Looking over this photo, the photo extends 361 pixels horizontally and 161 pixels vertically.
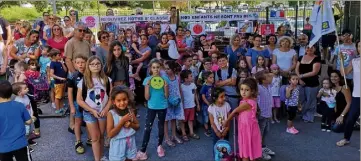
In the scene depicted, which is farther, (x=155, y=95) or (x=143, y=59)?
(x=143, y=59)

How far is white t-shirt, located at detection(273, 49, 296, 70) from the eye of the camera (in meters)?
6.55

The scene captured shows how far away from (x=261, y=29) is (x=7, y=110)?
296 inches

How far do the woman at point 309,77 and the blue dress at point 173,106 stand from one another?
226 centimetres

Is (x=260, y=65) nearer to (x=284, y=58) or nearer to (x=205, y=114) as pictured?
(x=284, y=58)

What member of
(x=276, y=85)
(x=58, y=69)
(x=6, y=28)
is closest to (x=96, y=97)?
(x=58, y=69)

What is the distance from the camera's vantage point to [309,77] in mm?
6402

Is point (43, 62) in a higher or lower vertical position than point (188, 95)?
higher

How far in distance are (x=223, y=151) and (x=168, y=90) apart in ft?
3.73

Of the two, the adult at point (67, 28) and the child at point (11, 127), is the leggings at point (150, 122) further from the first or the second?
the adult at point (67, 28)

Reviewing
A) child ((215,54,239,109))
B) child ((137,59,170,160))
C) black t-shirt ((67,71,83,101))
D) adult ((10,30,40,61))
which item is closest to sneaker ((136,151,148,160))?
child ((137,59,170,160))

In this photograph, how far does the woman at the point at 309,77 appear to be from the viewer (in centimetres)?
635

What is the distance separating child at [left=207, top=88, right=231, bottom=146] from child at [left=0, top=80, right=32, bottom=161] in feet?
6.87

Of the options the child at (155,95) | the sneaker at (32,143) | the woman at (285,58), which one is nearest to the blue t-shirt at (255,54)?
the woman at (285,58)

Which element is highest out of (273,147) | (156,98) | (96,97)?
(96,97)
